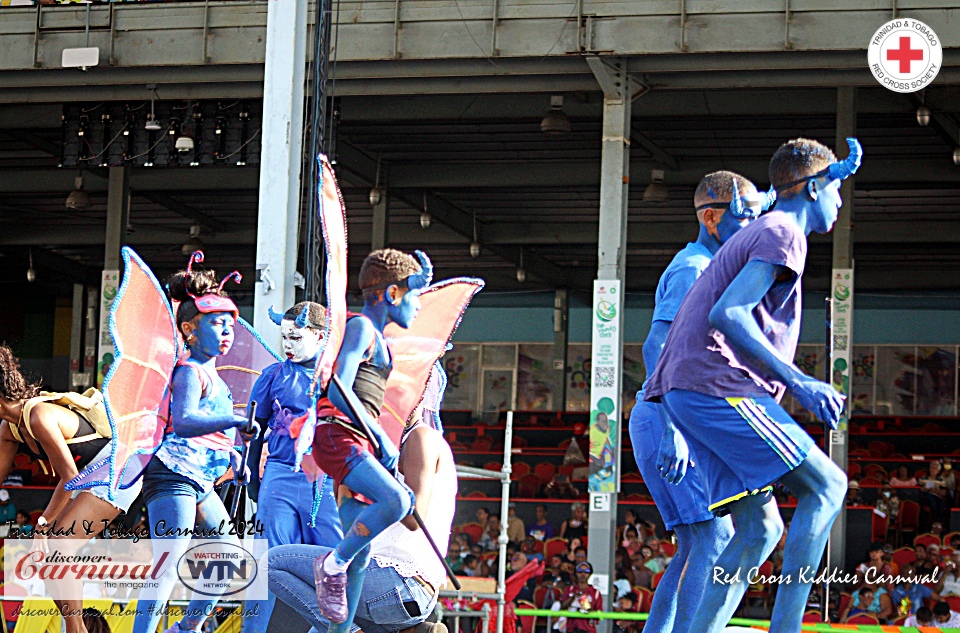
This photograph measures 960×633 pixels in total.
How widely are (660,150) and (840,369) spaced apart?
22.4ft

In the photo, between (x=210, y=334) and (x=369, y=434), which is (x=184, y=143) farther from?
(x=369, y=434)

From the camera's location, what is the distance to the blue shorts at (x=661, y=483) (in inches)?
189

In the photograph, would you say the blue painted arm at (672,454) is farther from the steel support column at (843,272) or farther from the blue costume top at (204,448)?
the steel support column at (843,272)

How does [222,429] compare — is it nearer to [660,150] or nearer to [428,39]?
[428,39]

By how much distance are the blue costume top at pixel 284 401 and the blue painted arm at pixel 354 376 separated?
3.95 feet

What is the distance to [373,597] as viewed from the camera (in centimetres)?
518

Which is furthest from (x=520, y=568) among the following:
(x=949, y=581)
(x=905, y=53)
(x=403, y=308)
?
(x=403, y=308)

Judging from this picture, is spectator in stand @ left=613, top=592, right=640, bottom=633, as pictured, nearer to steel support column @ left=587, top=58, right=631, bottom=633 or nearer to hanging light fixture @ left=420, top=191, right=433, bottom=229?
steel support column @ left=587, top=58, right=631, bottom=633

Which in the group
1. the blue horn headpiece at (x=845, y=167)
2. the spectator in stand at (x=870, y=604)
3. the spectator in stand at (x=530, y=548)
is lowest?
the spectator in stand at (x=870, y=604)

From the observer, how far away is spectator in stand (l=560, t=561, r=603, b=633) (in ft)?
44.9

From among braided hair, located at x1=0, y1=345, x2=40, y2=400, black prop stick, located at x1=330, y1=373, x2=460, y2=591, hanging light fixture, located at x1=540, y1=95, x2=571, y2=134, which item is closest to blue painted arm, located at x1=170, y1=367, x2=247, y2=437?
black prop stick, located at x1=330, y1=373, x2=460, y2=591

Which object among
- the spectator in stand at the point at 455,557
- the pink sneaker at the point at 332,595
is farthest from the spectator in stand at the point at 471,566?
the pink sneaker at the point at 332,595

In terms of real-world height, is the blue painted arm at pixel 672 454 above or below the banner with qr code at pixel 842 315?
below

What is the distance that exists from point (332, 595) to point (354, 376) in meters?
0.88
